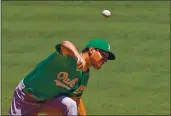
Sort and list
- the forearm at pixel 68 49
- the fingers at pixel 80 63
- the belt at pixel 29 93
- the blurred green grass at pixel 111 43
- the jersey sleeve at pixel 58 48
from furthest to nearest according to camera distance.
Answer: the blurred green grass at pixel 111 43 < the belt at pixel 29 93 < the jersey sleeve at pixel 58 48 < the forearm at pixel 68 49 < the fingers at pixel 80 63

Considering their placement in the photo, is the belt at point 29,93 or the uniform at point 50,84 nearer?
the uniform at point 50,84

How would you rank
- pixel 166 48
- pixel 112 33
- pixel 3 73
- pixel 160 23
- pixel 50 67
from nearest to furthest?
pixel 50 67 < pixel 3 73 < pixel 166 48 < pixel 112 33 < pixel 160 23

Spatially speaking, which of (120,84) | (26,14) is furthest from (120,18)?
(120,84)

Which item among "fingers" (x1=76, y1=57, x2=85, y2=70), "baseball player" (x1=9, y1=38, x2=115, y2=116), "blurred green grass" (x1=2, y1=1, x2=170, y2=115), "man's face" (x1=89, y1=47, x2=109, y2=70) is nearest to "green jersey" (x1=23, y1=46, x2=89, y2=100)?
"baseball player" (x1=9, y1=38, x2=115, y2=116)

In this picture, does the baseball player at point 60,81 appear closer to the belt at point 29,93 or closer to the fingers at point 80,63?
the belt at point 29,93

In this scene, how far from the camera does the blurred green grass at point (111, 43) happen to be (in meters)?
9.82

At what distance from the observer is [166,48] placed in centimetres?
1292

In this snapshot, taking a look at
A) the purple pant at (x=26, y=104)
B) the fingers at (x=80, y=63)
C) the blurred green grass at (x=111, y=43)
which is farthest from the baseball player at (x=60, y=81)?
the blurred green grass at (x=111, y=43)

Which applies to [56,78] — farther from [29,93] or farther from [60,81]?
[29,93]

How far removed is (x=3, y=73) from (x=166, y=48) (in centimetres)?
369

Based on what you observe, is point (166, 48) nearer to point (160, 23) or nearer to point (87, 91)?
point (160, 23)

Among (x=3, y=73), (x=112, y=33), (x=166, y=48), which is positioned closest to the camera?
(x=3, y=73)

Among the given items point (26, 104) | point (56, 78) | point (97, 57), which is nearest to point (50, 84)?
point (56, 78)

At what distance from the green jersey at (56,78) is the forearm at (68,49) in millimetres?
62
